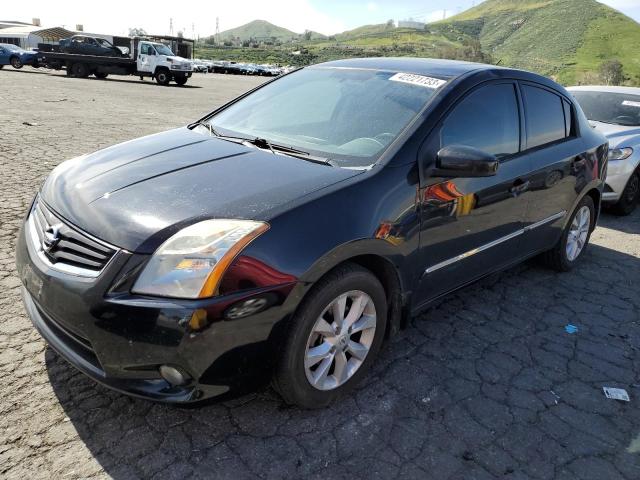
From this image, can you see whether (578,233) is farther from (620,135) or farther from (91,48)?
(91,48)

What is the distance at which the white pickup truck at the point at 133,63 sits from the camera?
85.0 ft

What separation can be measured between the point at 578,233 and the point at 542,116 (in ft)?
4.36

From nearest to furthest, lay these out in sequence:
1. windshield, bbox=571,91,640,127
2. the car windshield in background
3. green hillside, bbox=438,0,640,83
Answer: the car windshield in background < windshield, bbox=571,91,640,127 < green hillside, bbox=438,0,640,83

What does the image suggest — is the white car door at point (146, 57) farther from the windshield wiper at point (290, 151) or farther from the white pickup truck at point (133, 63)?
the windshield wiper at point (290, 151)

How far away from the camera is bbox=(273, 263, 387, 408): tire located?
2.34 metres

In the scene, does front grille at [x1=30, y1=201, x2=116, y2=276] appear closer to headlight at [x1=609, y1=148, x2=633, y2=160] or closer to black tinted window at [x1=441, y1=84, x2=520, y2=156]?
black tinted window at [x1=441, y1=84, x2=520, y2=156]

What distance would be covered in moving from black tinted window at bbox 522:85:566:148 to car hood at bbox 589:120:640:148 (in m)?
2.74

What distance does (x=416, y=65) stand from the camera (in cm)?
356

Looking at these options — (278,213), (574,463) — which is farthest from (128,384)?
(574,463)

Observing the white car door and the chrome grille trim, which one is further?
the white car door

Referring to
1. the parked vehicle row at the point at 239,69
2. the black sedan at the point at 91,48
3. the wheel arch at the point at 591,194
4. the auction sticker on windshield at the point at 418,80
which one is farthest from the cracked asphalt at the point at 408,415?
the parked vehicle row at the point at 239,69

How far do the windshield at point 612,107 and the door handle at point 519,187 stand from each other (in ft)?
14.6

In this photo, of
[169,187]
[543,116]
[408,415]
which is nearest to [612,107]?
[543,116]

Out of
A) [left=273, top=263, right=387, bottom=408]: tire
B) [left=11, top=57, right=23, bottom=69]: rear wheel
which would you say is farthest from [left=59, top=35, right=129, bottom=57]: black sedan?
[left=273, top=263, right=387, bottom=408]: tire
